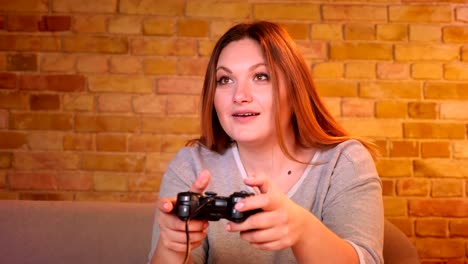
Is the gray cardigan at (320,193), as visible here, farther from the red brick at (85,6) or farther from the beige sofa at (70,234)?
the red brick at (85,6)

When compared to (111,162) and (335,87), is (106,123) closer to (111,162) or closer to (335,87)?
(111,162)

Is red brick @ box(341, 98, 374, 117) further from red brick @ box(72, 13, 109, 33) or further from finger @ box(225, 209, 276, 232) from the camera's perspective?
finger @ box(225, 209, 276, 232)

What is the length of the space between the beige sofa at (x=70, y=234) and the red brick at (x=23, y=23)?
0.79 metres

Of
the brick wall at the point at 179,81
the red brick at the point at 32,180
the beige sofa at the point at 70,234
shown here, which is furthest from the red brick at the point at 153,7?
the beige sofa at the point at 70,234

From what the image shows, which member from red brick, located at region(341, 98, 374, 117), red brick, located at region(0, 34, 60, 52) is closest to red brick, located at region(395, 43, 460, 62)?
red brick, located at region(341, 98, 374, 117)

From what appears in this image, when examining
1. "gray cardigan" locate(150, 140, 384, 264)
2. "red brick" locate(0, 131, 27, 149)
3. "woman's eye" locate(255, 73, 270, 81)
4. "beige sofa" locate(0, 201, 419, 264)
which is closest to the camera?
"gray cardigan" locate(150, 140, 384, 264)

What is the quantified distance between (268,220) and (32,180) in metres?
1.58

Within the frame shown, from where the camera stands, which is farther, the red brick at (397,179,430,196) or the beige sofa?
the red brick at (397,179,430,196)

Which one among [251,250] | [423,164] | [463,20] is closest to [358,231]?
[251,250]

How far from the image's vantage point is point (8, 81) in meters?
2.16

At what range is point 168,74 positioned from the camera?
2166 mm

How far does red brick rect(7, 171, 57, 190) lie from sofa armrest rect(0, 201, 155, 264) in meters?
0.45

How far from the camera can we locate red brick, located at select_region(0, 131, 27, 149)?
7.07ft

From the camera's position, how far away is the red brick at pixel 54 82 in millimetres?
2158
